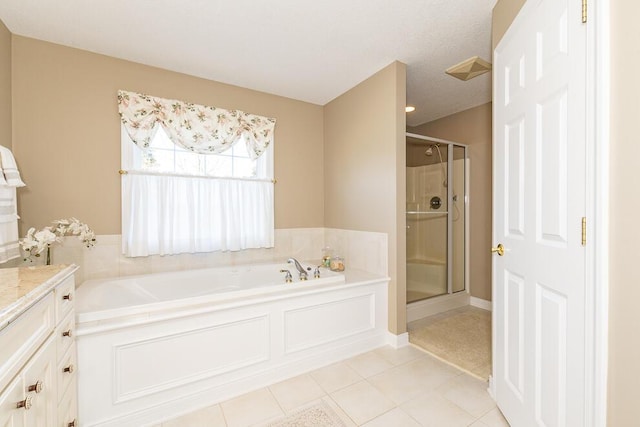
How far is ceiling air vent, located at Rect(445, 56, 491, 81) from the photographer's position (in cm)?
233

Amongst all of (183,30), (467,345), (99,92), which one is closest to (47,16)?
(99,92)

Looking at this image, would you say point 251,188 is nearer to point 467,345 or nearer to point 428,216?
point 428,216

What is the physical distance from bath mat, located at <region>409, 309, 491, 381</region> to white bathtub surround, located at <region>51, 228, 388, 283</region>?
2.44ft

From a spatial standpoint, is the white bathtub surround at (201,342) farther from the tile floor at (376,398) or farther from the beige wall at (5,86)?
the beige wall at (5,86)

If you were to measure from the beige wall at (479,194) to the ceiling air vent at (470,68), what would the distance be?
913 mm

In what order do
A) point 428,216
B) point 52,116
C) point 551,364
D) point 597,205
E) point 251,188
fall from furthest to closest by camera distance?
point 428,216 < point 251,188 < point 52,116 < point 551,364 < point 597,205

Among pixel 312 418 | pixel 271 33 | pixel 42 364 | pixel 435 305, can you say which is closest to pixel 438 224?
pixel 435 305

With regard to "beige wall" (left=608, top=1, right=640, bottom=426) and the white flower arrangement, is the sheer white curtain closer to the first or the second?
the white flower arrangement

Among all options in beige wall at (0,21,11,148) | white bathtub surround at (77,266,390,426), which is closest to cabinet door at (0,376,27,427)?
white bathtub surround at (77,266,390,426)

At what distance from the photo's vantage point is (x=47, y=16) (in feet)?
6.32

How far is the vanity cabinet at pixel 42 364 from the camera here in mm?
772

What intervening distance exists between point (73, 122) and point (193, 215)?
3.87ft

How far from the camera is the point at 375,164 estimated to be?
2750 mm

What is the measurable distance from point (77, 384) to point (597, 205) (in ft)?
7.90
